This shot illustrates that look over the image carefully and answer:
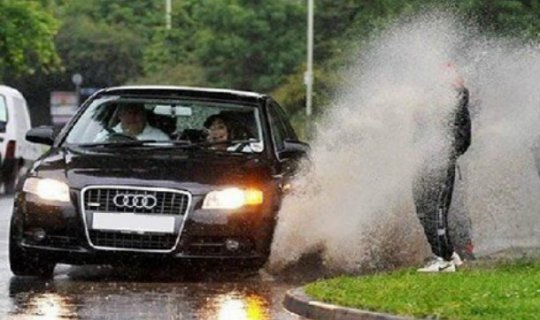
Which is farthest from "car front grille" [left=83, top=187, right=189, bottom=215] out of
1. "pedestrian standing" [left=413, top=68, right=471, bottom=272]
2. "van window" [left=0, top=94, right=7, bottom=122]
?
"van window" [left=0, top=94, right=7, bottom=122]

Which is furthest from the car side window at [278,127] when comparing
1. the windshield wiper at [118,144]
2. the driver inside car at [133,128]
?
the windshield wiper at [118,144]

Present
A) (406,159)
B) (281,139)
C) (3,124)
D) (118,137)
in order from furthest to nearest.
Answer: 1. (3,124)
2. (406,159)
3. (281,139)
4. (118,137)

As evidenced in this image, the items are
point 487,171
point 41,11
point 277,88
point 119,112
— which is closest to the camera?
point 119,112

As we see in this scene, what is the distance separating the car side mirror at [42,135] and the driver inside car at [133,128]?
1.43 ft

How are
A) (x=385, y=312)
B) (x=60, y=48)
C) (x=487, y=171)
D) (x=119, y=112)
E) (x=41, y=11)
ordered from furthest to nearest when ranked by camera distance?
(x=60, y=48)
(x=41, y=11)
(x=487, y=171)
(x=119, y=112)
(x=385, y=312)

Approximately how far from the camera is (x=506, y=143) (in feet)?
70.5

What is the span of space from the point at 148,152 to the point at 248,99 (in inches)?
58.5

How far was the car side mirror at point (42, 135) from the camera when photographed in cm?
1848

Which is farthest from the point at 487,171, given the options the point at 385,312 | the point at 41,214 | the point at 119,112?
the point at 385,312

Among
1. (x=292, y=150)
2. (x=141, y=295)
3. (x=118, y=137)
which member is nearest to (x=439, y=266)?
(x=292, y=150)

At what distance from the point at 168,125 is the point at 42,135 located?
1.04m

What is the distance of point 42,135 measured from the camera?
18.5 m

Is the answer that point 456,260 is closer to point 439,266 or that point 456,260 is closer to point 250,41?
point 439,266

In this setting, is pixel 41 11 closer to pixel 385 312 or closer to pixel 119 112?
pixel 119 112
